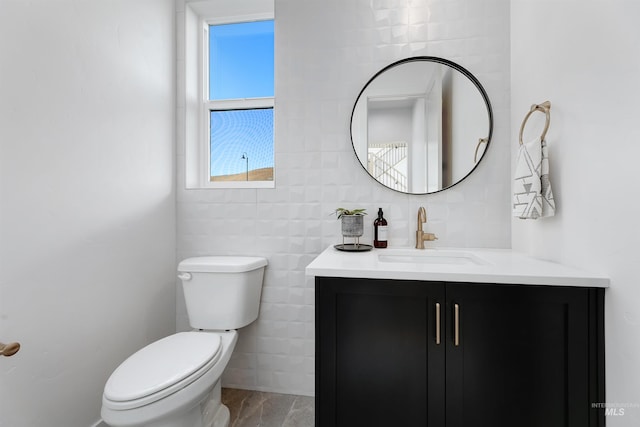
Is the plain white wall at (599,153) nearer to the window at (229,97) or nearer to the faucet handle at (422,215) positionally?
the faucet handle at (422,215)

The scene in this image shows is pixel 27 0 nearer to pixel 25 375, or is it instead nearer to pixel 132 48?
pixel 132 48

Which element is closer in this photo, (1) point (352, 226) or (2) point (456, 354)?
(2) point (456, 354)

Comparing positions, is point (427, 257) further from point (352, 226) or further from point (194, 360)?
point (194, 360)

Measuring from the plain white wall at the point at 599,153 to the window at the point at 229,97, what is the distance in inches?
55.5

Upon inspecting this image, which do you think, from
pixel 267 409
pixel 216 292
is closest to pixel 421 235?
pixel 216 292

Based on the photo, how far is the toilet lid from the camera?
1052mm

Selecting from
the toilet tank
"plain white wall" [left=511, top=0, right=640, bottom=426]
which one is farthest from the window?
"plain white wall" [left=511, top=0, right=640, bottom=426]

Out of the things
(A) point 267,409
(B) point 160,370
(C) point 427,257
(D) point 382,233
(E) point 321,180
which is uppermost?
(E) point 321,180

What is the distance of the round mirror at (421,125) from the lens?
1.63 m

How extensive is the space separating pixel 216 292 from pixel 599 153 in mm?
1624

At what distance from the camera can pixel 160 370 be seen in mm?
1146

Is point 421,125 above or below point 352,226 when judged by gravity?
above

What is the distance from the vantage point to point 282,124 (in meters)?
1.80

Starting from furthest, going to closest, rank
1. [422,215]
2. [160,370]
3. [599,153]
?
[422,215]
[160,370]
[599,153]
